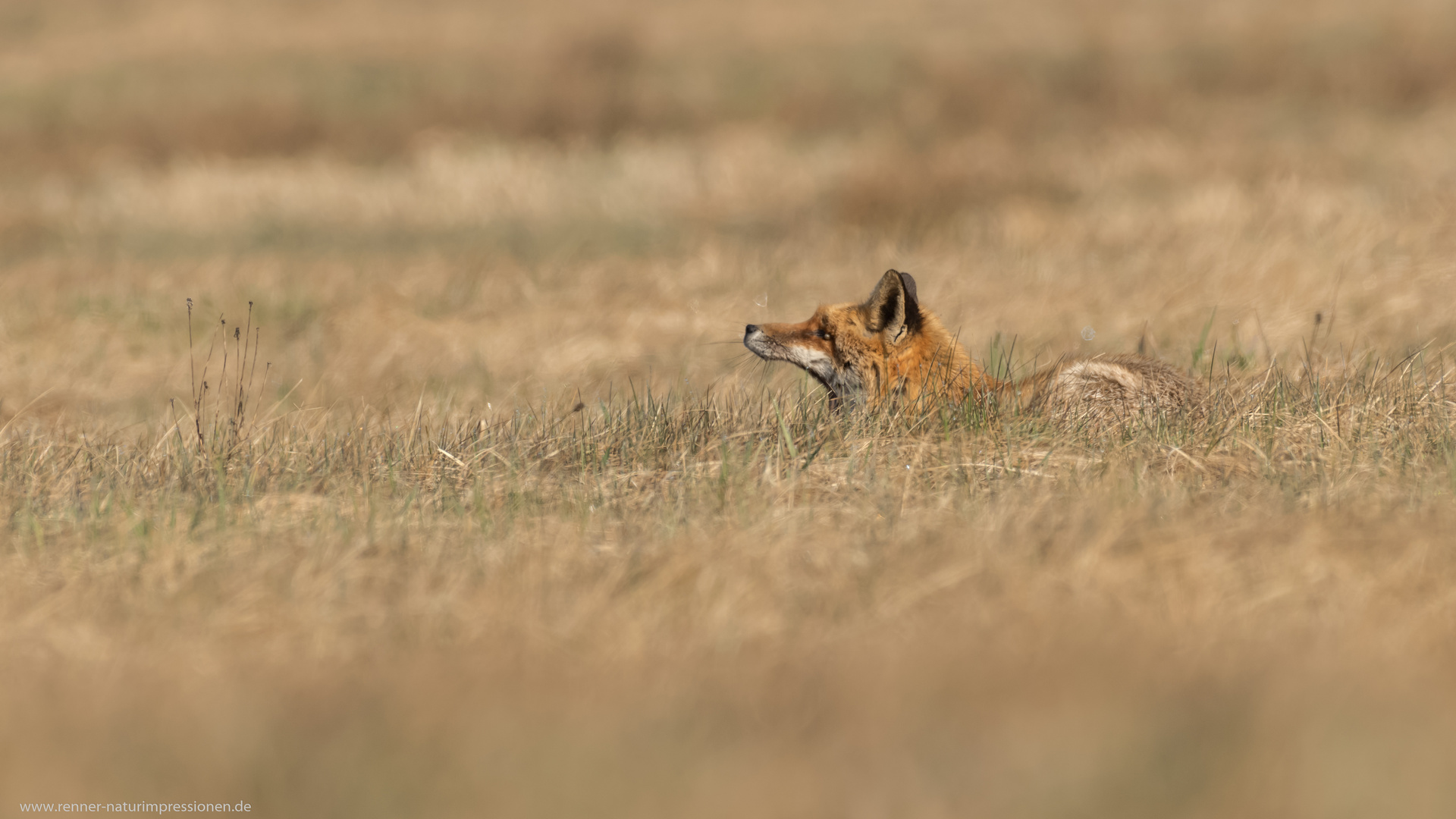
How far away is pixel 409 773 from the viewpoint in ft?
11.5

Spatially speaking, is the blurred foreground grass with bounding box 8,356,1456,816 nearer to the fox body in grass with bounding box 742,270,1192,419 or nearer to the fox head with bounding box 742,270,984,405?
the fox body in grass with bounding box 742,270,1192,419

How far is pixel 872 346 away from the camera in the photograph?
827 centimetres

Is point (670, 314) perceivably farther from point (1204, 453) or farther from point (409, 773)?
point (409, 773)

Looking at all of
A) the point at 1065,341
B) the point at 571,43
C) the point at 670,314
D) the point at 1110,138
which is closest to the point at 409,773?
the point at 1065,341

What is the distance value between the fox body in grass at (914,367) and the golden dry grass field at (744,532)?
1.04 ft

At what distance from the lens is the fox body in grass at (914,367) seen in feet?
24.7

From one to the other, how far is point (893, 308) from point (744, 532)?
3.17 m

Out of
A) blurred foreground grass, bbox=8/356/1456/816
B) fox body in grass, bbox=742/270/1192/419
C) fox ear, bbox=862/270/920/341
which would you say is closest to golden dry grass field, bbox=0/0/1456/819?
blurred foreground grass, bbox=8/356/1456/816

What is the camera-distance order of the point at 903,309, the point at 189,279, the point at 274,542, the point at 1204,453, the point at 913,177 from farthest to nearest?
the point at 913,177, the point at 189,279, the point at 903,309, the point at 1204,453, the point at 274,542

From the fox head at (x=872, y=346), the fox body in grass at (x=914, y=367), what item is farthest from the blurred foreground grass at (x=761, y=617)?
the fox head at (x=872, y=346)

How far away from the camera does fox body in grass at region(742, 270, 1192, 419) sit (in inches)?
296

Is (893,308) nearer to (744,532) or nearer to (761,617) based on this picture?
(744,532)

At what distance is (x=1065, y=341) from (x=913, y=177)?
282 inches

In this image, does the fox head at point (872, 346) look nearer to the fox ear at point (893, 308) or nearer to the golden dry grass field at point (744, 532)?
the fox ear at point (893, 308)
